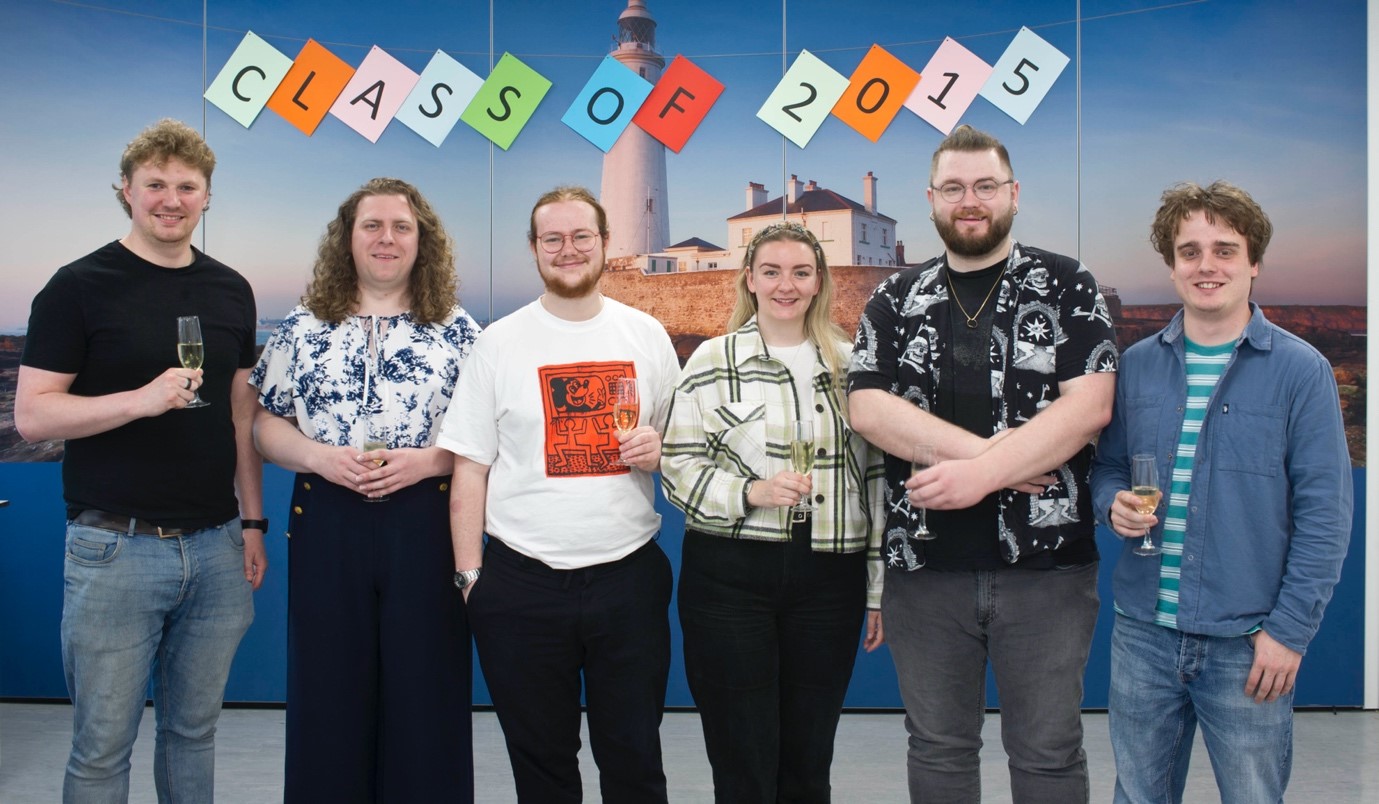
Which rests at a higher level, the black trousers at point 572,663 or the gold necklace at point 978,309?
the gold necklace at point 978,309

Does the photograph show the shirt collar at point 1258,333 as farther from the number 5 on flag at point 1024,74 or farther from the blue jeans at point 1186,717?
the number 5 on flag at point 1024,74

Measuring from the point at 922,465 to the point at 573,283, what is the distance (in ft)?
3.03

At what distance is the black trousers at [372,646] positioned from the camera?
2375 mm

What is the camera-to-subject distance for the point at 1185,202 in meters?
2.09

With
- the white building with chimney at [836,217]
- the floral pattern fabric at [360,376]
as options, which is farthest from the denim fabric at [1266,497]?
the white building with chimney at [836,217]

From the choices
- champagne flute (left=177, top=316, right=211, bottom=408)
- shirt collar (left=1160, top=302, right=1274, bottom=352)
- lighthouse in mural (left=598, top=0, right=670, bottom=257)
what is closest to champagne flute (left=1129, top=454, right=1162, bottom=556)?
shirt collar (left=1160, top=302, right=1274, bottom=352)

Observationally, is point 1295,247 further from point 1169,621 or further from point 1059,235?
point 1169,621

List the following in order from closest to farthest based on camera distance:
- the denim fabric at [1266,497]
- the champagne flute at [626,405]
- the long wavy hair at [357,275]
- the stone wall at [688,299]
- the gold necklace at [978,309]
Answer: the denim fabric at [1266,497] < the gold necklace at [978,309] < the champagne flute at [626,405] < the long wavy hair at [357,275] < the stone wall at [688,299]

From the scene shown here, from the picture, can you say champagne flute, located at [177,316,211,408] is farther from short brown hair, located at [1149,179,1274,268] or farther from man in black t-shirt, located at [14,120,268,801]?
short brown hair, located at [1149,179,1274,268]

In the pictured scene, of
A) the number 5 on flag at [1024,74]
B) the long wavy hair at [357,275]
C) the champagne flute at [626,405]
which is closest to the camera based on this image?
the champagne flute at [626,405]

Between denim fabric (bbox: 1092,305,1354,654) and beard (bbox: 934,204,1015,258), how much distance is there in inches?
20.6

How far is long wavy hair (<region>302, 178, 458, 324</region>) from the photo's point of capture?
2.49 metres

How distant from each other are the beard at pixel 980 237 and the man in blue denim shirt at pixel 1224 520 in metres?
0.34

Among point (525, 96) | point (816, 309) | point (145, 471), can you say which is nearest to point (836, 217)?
point (525, 96)
